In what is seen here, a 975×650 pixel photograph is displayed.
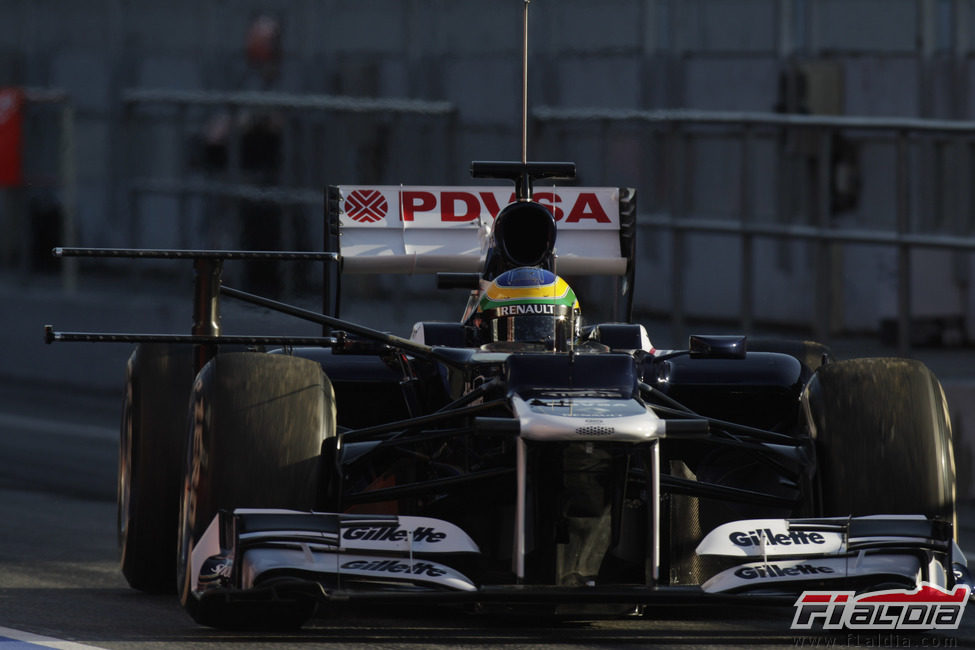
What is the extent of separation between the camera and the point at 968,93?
17.5 m

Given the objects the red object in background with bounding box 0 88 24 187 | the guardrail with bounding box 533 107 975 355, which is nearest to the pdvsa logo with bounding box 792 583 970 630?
the guardrail with bounding box 533 107 975 355

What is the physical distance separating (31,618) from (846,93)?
1210cm

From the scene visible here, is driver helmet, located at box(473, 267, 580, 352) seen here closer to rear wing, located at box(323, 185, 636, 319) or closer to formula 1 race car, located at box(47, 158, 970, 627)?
formula 1 race car, located at box(47, 158, 970, 627)

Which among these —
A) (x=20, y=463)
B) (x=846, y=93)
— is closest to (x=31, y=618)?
(x=20, y=463)

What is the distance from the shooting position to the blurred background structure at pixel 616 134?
15977 millimetres

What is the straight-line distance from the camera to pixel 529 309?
8523 mm

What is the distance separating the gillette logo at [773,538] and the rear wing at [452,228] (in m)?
2.81

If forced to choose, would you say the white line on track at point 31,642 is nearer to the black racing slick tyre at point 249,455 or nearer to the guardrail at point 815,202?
the black racing slick tyre at point 249,455

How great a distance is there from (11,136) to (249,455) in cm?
1375

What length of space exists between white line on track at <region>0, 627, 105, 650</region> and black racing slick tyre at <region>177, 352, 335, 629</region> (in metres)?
0.39

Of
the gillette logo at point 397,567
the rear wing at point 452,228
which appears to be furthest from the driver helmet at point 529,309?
the gillette logo at point 397,567

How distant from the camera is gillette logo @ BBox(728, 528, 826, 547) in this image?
23.5ft

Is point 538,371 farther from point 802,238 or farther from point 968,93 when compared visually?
point 968,93

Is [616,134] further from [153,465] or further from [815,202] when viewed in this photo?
[153,465]
